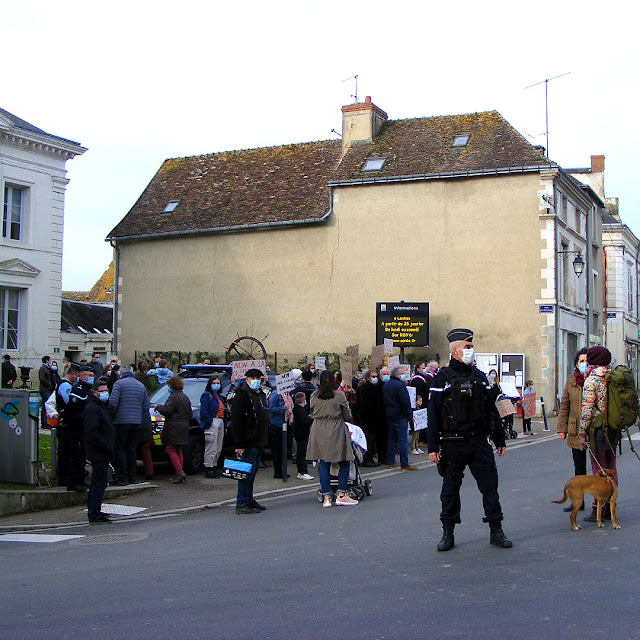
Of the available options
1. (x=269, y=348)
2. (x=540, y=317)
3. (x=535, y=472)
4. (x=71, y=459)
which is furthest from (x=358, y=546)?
(x=269, y=348)

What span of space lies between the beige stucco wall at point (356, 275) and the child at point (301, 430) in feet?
50.6

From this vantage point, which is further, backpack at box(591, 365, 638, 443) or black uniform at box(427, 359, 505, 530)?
backpack at box(591, 365, 638, 443)

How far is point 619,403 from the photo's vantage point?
912 centimetres

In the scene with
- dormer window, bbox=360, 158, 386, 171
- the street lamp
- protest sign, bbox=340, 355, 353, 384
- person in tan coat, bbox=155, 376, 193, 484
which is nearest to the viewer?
person in tan coat, bbox=155, 376, 193, 484

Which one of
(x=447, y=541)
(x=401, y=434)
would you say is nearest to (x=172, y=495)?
(x=401, y=434)

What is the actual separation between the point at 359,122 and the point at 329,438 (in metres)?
23.1

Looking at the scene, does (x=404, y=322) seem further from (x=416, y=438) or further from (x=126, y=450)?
(x=126, y=450)

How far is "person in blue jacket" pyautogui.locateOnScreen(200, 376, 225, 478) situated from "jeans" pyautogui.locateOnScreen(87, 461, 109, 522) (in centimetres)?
370

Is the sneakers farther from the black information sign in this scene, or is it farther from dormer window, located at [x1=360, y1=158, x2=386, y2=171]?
dormer window, located at [x1=360, y1=158, x2=386, y2=171]

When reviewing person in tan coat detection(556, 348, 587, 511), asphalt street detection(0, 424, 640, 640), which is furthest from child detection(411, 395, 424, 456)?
person in tan coat detection(556, 348, 587, 511)

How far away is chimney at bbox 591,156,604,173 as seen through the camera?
51844 millimetres

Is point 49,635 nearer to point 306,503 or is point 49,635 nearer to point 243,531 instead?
point 243,531

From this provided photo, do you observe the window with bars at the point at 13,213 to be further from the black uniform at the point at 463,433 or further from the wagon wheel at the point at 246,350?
the black uniform at the point at 463,433

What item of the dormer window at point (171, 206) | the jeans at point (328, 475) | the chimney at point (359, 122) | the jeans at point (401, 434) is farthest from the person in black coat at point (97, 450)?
the dormer window at point (171, 206)
